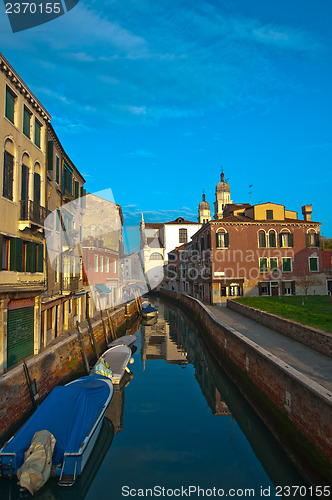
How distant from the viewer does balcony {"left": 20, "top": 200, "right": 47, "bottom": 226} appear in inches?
583

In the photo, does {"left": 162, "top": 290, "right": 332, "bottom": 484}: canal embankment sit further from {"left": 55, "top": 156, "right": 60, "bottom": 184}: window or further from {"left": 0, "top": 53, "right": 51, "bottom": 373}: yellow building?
{"left": 55, "top": 156, "right": 60, "bottom": 184}: window

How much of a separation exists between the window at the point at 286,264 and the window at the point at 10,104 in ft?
101

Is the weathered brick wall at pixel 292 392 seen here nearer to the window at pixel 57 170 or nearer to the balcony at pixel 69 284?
the balcony at pixel 69 284

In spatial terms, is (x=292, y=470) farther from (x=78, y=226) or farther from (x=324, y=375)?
(x=78, y=226)

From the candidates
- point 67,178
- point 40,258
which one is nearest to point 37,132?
point 67,178

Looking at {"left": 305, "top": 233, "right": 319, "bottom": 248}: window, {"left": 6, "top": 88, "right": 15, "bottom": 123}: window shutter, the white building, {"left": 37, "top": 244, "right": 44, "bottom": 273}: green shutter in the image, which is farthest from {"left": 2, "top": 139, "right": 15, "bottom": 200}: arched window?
the white building

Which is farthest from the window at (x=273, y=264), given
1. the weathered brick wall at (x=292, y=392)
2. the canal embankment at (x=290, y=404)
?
the weathered brick wall at (x=292, y=392)

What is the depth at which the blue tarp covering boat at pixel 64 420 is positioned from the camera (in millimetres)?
8750

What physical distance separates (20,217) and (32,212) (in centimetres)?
70

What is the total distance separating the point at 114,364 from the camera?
18125mm

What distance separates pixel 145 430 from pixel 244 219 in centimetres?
2848

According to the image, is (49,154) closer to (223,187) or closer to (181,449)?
(181,449)

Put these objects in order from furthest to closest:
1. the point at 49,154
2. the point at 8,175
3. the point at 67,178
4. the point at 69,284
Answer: the point at 67,178 → the point at 69,284 → the point at 49,154 → the point at 8,175

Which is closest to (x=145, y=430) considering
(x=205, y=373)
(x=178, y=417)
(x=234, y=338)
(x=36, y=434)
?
(x=178, y=417)
